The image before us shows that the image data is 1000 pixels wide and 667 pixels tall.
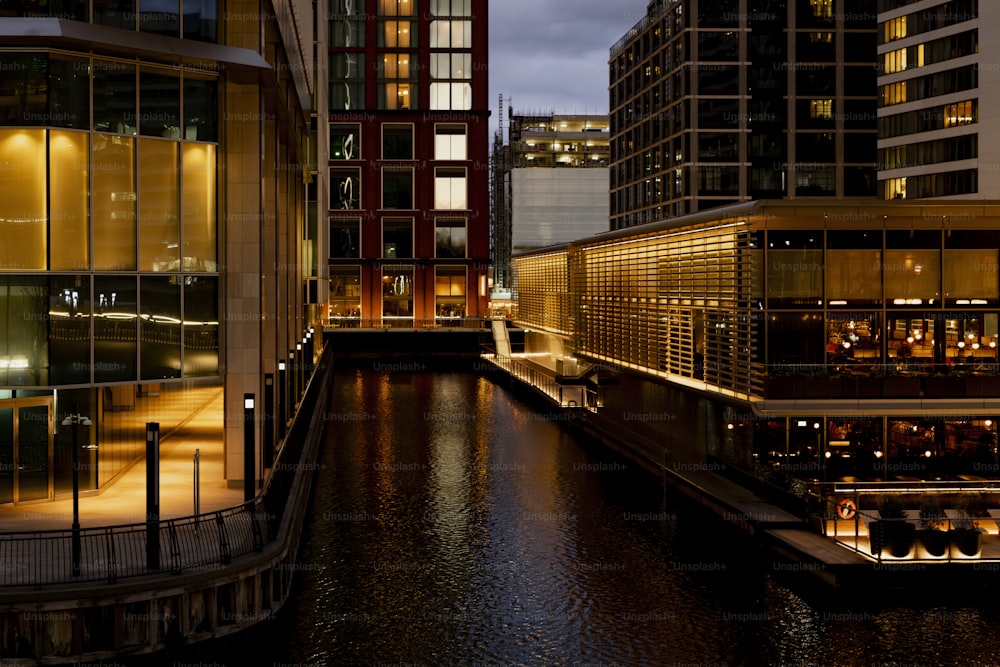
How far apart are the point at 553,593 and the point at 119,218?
12199mm

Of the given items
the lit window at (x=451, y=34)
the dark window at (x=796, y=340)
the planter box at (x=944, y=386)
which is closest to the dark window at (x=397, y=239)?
the lit window at (x=451, y=34)

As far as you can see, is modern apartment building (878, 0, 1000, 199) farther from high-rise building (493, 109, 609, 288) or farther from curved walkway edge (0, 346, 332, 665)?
curved walkway edge (0, 346, 332, 665)

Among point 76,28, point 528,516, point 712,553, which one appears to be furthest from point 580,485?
point 76,28

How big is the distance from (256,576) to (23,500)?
7740 mm

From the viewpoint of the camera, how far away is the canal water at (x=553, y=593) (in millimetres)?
18078

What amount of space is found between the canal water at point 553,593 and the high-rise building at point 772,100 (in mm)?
64279

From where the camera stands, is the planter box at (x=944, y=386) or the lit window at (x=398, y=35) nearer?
the planter box at (x=944, y=386)

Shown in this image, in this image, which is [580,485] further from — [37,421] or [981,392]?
[37,421]

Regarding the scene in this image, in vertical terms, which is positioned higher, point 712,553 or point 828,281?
point 828,281

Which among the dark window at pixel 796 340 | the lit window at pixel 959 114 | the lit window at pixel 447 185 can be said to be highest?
the lit window at pixel 959 114

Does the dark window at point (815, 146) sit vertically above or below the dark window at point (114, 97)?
above

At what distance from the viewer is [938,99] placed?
77.1 meters

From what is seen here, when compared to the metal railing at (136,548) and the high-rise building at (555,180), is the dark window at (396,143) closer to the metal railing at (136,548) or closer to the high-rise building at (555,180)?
the high-rise building at (555,180)

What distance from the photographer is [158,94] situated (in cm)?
2380
